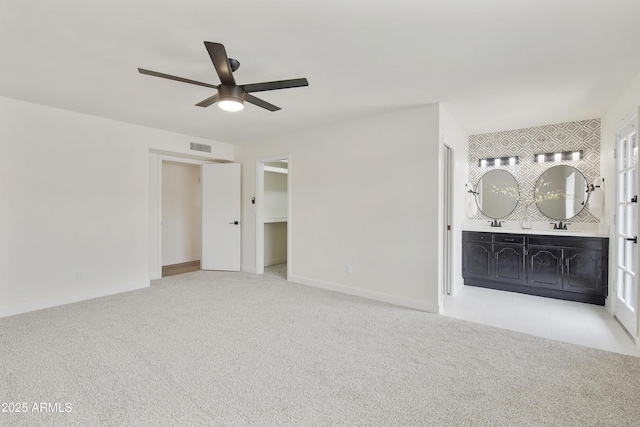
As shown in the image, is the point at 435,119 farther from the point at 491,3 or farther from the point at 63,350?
the point at 63,350

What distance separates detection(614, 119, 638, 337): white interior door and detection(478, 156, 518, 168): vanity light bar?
144 centimetres

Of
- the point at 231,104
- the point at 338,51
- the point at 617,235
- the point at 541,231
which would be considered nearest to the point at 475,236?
the point at 541,231

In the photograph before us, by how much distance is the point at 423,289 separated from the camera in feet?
11.6

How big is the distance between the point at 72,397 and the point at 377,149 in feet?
12.1

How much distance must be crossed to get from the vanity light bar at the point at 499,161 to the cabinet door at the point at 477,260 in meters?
1.37

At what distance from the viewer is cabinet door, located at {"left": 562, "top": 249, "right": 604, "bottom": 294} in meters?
3.65

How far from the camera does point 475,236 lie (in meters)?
4.46

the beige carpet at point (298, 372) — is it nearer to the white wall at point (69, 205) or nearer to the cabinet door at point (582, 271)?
the white wall at point (69, 205)

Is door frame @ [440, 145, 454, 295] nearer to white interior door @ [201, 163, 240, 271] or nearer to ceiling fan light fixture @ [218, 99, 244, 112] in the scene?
ceiling fan light fixture @ [218, 99, 244, 112]

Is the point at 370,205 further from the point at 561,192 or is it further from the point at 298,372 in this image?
the point at 561,192

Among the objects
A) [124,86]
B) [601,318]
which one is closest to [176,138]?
[124,86]

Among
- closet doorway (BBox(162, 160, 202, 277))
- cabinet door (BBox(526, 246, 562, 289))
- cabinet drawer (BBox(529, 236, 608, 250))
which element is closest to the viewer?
cabinet drawer (BBox(529, 236, 608, 250))

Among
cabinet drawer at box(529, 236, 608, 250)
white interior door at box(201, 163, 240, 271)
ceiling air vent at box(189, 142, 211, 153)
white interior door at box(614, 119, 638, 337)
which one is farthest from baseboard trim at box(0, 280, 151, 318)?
white interior door at box(614, 119, 638, 337)

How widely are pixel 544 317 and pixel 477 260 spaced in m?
1.26
